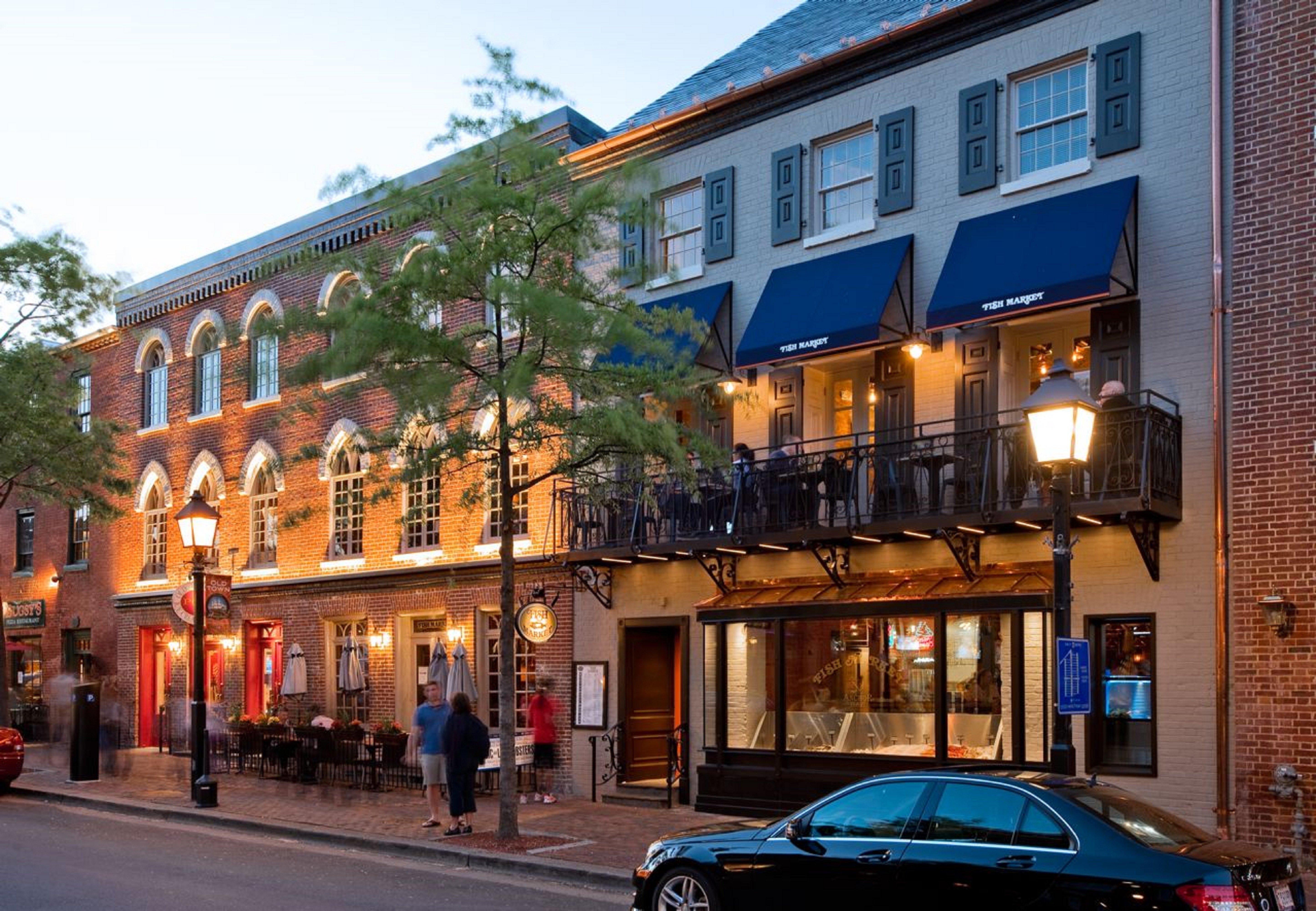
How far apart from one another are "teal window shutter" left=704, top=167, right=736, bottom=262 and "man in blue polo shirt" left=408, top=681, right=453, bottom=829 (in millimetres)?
7251

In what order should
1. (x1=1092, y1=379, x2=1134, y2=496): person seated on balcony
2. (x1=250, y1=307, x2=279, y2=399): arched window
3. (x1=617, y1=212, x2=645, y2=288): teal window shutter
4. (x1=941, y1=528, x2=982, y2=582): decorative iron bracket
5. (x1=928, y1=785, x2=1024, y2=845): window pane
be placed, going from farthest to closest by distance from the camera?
(x1=250, y1=307, x2=279, y2=399): arched window → (x1=617, y1=212, x2=645, y2=288): teal window shutter → (x1=941, y1=528, x2=982, y2=582): decorative iron bracket → (x1=1092, y1=379, x2=1134, y2=496): person seated on balcony → (x1=928, y1=785, x2=1024, y2=845): window pane

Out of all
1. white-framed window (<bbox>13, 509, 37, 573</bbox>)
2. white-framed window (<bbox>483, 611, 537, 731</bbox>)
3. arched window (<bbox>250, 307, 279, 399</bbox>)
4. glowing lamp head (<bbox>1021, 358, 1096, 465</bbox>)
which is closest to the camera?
glowing lamp head (<bbox>1021, 358, 1096, 465</bbox>)

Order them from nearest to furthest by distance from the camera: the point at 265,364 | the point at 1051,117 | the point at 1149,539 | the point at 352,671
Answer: the point at 1149,539 < the point at 1051,117 < the point at 352,671 < the point at 265,364

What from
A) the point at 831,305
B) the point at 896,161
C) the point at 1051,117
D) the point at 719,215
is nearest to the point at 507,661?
the point at 831,305

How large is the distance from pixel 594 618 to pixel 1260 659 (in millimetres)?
9904

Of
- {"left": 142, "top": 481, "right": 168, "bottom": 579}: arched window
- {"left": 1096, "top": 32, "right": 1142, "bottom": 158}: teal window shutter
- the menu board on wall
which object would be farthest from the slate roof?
{"left": 142, "top": 481, "right": 168, "bottom": 579}: arched window

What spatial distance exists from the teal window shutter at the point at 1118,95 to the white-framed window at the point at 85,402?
25.6 m

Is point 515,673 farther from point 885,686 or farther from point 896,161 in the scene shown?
point 896,161

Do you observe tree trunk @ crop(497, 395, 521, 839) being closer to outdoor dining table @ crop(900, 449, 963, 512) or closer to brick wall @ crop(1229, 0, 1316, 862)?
outdoor dining table @ crop(900, 449, 963, 512)

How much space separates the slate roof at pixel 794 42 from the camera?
18562 millimetres

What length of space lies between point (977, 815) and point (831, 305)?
32.0 ft

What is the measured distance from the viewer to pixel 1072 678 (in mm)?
10492

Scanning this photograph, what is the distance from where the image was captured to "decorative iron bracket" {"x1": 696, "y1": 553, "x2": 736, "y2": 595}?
61.7 ft

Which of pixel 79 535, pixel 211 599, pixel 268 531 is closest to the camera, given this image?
pixel 211 599
